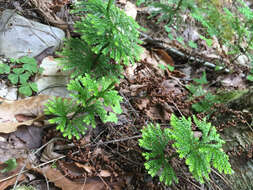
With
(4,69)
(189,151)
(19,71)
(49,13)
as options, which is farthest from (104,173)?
(49,13)

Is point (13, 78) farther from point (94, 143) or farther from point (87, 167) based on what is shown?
point (87, 167)

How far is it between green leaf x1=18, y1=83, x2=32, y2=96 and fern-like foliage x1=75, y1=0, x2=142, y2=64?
84cm

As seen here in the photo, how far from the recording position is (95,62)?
2393 mm

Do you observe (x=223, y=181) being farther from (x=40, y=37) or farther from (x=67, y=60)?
(x=40, y=37)

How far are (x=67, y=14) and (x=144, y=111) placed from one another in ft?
6.39

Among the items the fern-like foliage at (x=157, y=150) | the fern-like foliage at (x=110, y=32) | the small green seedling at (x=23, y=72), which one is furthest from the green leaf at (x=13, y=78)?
the fern-like foliage at (x=157, y=150)

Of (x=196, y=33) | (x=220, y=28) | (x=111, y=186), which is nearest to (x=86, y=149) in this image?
(x=111, y=186)

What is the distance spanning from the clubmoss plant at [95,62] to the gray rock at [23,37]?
1.49 feet

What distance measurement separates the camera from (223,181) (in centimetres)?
216

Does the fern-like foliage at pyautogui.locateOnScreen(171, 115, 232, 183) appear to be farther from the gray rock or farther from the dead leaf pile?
the gray rock

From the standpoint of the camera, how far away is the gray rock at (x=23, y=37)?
2.46 m

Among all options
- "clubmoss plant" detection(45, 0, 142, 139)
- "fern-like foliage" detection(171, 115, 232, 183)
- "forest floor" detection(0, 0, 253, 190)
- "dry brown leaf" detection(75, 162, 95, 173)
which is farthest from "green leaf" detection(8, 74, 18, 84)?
"fern-like foliage" detection(171, 115, 232, 183)

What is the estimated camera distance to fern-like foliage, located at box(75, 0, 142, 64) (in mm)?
1972

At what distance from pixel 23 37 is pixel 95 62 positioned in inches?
40.9
